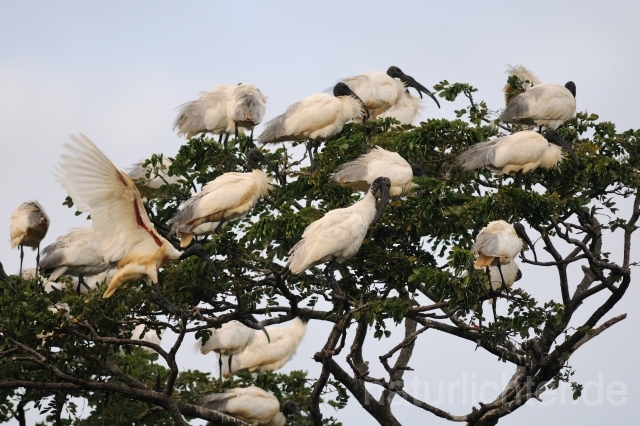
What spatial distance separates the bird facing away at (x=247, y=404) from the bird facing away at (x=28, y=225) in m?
2.73

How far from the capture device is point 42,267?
1147cm

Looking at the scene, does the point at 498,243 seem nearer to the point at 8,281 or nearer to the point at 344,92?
the point at 8,281

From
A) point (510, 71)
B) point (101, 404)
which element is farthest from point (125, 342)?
point (510, 71)

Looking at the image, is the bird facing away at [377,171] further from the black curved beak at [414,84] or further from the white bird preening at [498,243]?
the black curved beak at [414,84]

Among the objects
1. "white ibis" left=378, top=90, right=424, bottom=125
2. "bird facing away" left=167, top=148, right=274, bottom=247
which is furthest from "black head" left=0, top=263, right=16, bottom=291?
"white ibis" left=378, top=90, right=424, bottom=125

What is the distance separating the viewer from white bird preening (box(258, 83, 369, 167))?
1164cm

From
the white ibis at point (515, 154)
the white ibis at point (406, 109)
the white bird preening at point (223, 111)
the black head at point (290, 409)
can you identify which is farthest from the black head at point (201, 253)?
the white ibis at point (406, 109)

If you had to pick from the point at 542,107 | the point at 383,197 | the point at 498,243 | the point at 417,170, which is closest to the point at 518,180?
the point at 417,170

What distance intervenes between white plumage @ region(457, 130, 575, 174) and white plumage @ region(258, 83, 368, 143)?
1723 mm

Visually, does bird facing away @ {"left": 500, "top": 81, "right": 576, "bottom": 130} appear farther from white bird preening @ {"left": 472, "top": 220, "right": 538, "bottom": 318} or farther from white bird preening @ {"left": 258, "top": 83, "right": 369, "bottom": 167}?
white bird preening @ {"left": 472, "top": 220, "right": 538, "bottom": 318}

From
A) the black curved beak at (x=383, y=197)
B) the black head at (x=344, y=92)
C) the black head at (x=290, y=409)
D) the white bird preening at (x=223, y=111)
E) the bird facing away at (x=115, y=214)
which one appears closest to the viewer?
the bird facing away at (x=115, y=214)

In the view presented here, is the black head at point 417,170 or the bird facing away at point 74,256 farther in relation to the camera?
the bird facing away at point 74,256

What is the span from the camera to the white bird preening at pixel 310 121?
38.2 ft

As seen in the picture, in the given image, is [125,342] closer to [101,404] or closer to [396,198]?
[101,404]
